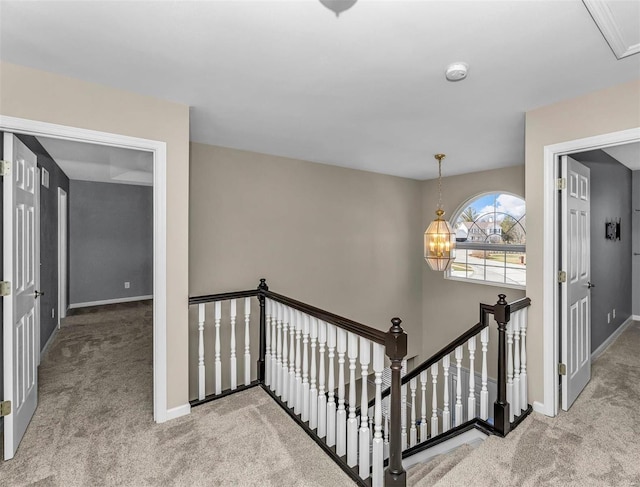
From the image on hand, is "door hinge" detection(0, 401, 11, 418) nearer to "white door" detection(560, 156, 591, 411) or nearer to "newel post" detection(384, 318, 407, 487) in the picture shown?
"newel post" detection(384, 318, 407, 487)

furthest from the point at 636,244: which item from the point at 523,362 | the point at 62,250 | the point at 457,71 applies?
the point at 62,250

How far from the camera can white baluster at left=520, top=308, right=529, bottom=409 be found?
250cm

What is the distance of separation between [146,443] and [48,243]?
3395 millimetres

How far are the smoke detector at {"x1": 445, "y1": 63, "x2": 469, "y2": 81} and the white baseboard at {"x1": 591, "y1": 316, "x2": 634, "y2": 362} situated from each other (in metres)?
3.47

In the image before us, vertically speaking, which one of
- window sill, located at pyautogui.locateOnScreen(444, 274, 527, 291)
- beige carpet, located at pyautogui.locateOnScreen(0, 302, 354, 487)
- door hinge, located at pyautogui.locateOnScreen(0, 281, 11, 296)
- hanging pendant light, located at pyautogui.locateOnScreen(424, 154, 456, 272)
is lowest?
beige carpet, located at pyautogui.locateOnScreen(0, 302, 354, 487)

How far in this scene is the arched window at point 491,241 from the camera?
15.5ft

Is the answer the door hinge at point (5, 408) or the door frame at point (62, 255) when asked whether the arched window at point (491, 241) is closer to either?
the door hinge at point (5, 408)

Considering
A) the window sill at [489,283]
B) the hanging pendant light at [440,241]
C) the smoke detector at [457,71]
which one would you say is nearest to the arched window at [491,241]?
the window sill at [489,283]

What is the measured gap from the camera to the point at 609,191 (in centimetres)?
406

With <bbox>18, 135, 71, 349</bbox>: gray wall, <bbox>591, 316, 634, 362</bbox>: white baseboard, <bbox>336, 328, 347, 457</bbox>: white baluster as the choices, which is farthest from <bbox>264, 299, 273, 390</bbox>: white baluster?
<bbox>591, 316, 634, 362</bbox>: white baseboard

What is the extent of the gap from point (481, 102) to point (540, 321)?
68.2 inches

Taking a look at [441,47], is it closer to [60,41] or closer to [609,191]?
[60,41]

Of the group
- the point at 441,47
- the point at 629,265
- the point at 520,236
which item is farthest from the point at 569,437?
the point at 629,265

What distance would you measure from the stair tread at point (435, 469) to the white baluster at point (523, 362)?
61 centimetres
